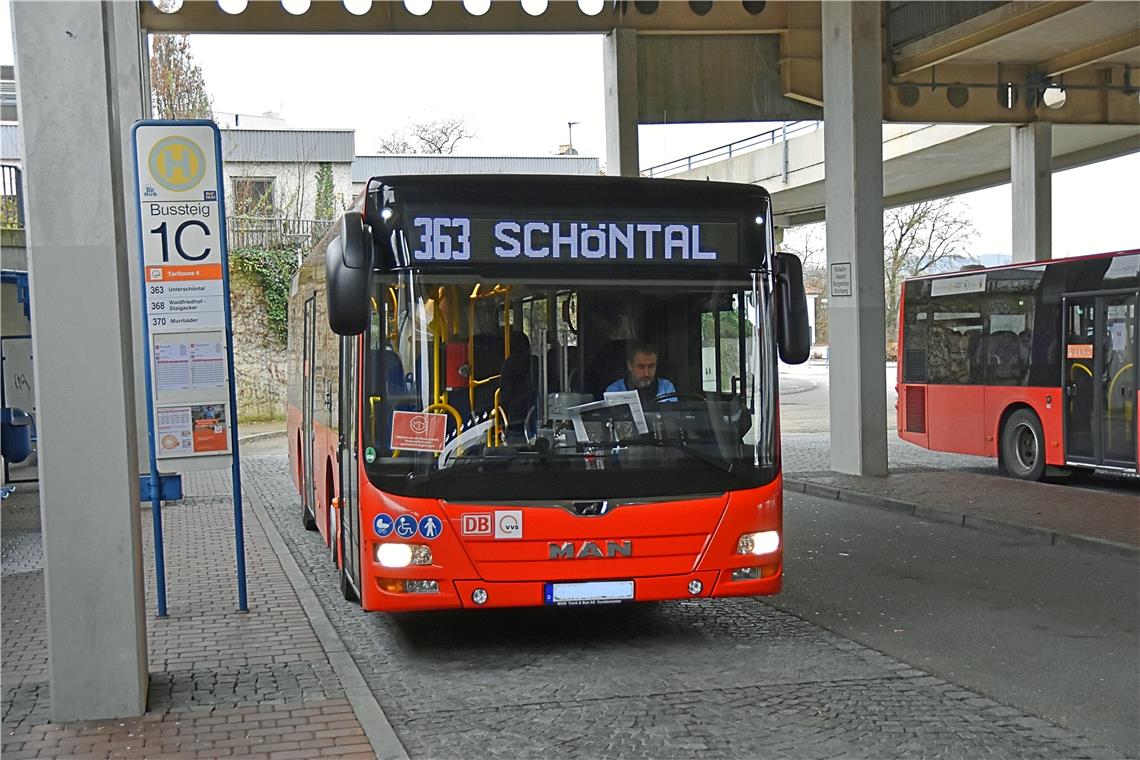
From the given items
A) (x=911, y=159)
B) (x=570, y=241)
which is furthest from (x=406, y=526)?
(x=911, y=159)

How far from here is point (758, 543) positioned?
26.0 ft

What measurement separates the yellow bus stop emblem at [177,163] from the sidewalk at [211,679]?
2996 millimetres

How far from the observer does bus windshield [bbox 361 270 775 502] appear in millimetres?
7555

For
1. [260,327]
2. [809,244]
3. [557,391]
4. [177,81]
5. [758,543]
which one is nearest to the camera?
[557,391]

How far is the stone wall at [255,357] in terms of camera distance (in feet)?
116

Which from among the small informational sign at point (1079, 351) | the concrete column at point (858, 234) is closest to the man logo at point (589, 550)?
the concrete column at point (858, 234)

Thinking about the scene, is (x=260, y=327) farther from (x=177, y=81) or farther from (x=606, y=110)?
(x=606, y=110)

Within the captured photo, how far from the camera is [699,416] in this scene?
25.8 ft

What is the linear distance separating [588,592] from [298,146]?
40.6 metres

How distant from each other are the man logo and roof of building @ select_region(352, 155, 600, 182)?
1750 inches

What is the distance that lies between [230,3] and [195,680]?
585 inches

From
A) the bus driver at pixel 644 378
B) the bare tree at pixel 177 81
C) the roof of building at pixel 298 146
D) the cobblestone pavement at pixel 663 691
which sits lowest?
the cobblestone pavement at pixel 663 691

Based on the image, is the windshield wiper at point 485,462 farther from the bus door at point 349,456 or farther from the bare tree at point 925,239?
the bare tree at point 925,239

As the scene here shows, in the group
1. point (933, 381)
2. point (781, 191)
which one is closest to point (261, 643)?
point (933, 381)
